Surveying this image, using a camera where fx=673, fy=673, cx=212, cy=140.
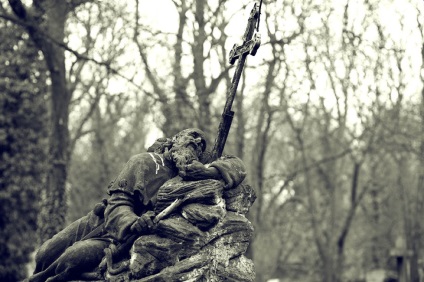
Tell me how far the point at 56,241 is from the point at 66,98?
8.49 meters

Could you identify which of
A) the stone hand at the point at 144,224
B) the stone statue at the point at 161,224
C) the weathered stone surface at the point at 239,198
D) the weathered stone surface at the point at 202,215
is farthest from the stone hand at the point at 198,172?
the stone hand at the point at 144,224

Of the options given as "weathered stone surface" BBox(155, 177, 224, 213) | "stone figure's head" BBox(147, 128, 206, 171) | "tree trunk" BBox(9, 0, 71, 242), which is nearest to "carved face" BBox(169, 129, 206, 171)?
"stone figure's head" BBox(147, 128, 206, 171)

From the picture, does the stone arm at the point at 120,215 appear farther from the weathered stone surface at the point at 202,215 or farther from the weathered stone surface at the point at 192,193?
the weathered stone surface at the point at 202,215

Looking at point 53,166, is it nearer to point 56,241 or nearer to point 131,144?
point 56,241

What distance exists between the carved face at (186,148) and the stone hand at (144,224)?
602mm

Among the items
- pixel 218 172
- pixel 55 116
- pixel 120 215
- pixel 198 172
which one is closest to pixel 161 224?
pixel 120 215

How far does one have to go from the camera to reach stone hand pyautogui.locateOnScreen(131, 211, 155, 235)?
5750 mm

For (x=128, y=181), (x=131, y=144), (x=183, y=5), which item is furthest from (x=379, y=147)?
(x=128, y=181)

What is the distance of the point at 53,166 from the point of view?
1406cm

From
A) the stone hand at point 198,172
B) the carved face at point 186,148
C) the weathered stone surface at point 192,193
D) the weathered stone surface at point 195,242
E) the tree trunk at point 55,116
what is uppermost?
the tree trunk at point 55,116

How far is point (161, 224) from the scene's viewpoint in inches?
226

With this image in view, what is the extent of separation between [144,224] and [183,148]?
0.98 m

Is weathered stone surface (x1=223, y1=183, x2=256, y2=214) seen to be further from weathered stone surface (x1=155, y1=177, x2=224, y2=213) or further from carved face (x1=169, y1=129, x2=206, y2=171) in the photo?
carved face (x1=169, y1=129, x2=206, y2=171)

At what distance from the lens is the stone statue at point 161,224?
18.6 feet
